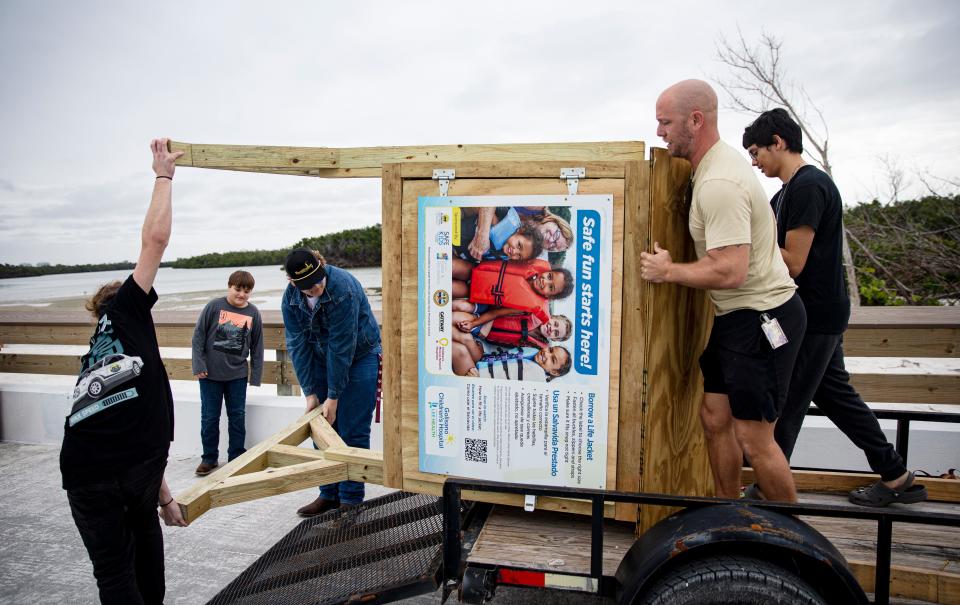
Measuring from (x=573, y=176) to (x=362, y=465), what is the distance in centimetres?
191

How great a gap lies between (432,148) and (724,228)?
1268mm

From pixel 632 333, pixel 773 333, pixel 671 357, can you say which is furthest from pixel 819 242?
pixel 632 333

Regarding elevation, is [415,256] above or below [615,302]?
above

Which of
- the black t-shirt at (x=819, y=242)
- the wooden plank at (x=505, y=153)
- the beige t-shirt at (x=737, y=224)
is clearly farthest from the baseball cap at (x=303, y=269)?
the black t-shirt at (x=819, y=242)

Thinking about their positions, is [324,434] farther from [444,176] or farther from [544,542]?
[444,176]

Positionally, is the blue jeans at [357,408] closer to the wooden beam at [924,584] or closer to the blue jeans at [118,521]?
the blue jeans at [118,521]

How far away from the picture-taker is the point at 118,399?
99.7 inches

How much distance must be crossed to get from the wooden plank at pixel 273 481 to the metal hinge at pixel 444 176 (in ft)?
5.42

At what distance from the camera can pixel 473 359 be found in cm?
247

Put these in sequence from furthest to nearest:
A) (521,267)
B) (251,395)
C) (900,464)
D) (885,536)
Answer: (251,395) < (900,464) < (521,267) < (885,536)

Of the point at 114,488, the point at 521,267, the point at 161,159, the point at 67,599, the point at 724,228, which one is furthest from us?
the point at 67,599

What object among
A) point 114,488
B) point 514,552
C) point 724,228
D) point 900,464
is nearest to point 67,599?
point 114,488

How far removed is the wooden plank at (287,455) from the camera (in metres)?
3.48

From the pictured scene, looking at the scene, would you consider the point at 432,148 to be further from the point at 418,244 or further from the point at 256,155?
the point at 256,155
